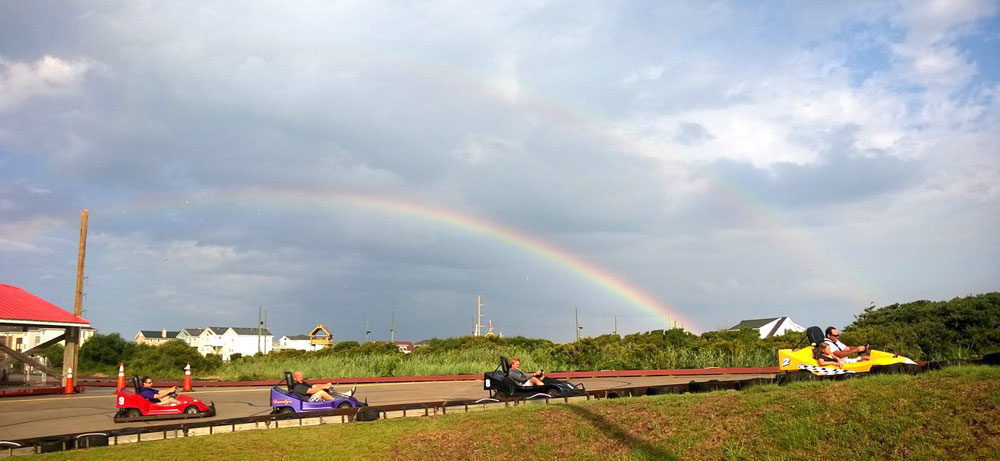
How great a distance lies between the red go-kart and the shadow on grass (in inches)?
392

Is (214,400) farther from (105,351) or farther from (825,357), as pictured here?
(105,351)

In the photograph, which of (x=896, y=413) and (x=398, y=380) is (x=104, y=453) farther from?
(x=398, y=380)

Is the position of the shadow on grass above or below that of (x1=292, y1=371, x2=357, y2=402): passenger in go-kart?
below

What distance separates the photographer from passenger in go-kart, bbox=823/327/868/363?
1486 centimetres

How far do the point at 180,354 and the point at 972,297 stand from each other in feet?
161

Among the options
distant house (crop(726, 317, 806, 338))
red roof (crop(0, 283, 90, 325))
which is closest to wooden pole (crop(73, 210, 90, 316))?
red roof (crop(0, 283, 90, 325))

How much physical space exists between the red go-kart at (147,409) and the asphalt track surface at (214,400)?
216 mm

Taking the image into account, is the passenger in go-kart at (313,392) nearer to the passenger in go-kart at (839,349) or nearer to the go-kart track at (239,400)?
the go-kart track at (239,400)

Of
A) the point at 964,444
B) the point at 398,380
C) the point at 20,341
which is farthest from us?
the point at 20,341

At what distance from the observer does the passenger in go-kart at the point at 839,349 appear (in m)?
14.9

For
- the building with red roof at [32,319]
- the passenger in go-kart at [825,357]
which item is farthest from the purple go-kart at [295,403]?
the building with red roof at [32,319]

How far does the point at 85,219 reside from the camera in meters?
29.7

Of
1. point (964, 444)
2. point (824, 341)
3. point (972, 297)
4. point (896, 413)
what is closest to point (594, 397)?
point (824, 341)

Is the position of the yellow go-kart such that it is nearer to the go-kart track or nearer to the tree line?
the go-kart track
